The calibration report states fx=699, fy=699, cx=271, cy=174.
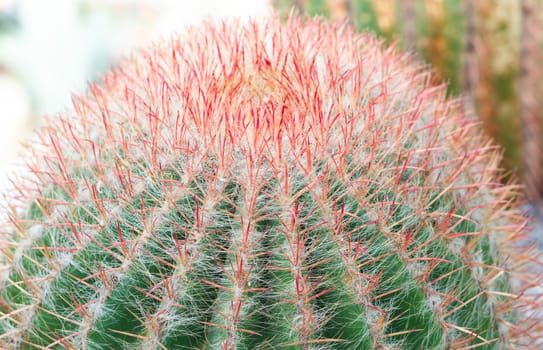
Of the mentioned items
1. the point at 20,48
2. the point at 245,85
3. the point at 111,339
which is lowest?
the point at 20,48

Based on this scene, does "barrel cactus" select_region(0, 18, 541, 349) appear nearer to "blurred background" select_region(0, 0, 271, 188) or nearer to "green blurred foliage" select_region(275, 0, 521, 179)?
"green blurred foliage" select_region(275, 0, 521, 179)

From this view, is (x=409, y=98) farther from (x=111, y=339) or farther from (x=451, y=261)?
(x=111, y=339)

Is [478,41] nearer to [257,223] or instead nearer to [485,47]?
[485,47]

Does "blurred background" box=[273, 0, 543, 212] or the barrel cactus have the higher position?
the barrel cactus

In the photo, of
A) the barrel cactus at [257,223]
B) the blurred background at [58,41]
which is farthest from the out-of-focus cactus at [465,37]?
the barrel cactus at [257,223]

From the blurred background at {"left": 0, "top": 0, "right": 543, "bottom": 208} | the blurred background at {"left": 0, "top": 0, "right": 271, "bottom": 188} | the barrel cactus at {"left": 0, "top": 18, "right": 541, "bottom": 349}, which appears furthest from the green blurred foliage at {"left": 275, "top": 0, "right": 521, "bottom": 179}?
the barrel cactus at {"left": 0, "top": 18, "right": 541, "bottom": 349}

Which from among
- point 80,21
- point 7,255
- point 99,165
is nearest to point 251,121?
point 99,165

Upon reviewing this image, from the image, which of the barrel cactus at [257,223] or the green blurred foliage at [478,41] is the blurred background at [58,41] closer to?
the green blurred foliage at [478,41]

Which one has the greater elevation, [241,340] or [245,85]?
[245,85]
